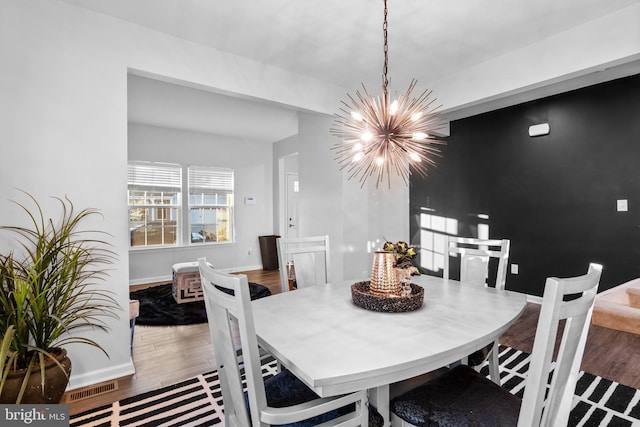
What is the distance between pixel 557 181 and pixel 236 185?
5.07 m

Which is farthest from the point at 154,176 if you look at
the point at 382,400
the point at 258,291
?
the point at 382,400

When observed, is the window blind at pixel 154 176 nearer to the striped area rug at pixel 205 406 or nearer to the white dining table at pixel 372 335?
the striped area rug at pixel 205 406

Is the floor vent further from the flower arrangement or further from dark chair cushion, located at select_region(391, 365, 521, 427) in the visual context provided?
the flower arrangement

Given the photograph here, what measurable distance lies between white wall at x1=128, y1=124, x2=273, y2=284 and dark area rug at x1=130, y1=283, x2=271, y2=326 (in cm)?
67

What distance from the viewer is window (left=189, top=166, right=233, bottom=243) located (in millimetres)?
5906

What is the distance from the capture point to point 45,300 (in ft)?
6.00

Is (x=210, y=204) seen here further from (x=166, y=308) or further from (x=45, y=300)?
(x=45, y=300)

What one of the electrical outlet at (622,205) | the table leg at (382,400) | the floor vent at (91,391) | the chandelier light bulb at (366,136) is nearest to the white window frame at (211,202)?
the floor vent at (91,391)

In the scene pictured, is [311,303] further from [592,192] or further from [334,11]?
[592,192]

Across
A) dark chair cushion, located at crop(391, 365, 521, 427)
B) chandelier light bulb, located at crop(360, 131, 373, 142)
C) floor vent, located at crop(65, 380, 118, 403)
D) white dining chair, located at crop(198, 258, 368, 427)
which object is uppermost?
chandelier light bulb, located at crop(360, 131, 373, 142)

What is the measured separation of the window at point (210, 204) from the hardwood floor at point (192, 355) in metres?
2.75

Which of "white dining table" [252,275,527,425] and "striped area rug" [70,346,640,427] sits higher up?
"white dining table" [252,275,527,425]

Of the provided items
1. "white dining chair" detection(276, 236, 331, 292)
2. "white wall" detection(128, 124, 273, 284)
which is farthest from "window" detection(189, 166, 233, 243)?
"white dining chair" detection(276, 236, 331, 292)

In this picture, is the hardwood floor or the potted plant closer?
the potted plant
